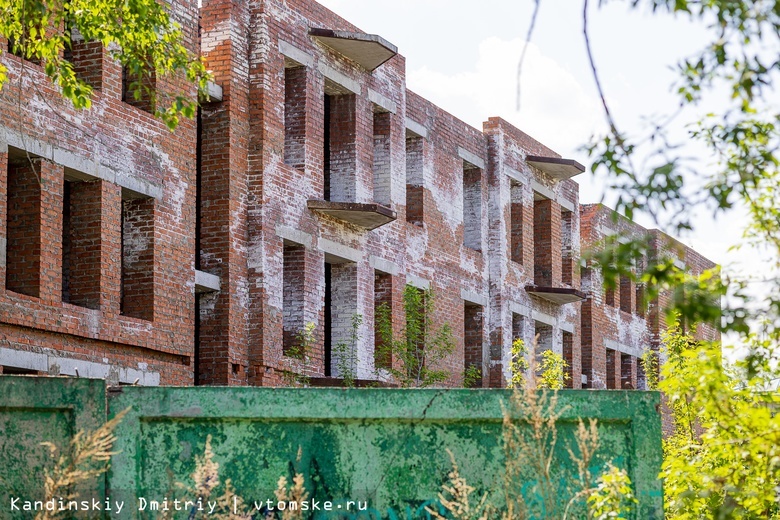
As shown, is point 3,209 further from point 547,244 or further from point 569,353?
point 569,353

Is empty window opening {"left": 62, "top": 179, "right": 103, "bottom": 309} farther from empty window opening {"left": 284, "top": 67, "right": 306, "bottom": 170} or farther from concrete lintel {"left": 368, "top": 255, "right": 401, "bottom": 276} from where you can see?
concrete lintel {"left": 368, "top": 255, "right": 401, "bottom": 276}

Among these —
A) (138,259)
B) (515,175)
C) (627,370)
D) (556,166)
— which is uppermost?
(556,166)

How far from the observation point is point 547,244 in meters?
29.2

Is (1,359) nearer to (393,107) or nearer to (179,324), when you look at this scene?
(179,324)

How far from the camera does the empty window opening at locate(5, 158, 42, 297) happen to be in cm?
1516

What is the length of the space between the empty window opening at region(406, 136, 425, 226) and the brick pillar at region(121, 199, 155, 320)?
7.59 m

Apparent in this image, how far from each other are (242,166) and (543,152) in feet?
40.4

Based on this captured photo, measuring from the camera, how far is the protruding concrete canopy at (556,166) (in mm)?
28191

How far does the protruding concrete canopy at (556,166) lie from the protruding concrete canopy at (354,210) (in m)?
8.10

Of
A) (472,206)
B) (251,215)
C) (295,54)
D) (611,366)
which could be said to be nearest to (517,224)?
(472,206)

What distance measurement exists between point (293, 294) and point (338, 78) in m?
3.81

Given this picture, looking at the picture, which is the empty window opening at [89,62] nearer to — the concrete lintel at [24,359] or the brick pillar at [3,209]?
the brick pillar at [3,209]

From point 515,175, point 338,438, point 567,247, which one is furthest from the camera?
Answer: point 567,247

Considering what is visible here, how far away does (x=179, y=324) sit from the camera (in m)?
17.4
